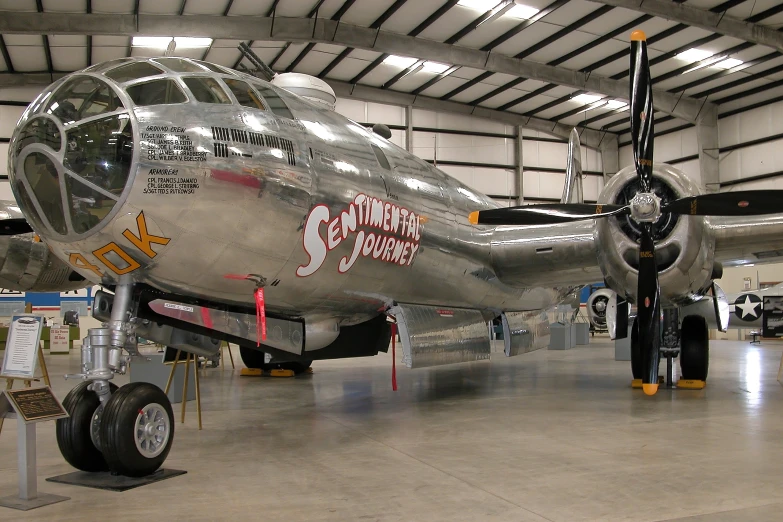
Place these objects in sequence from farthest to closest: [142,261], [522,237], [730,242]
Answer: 1. [522,237]
2. [730,242]
3. [142,261]

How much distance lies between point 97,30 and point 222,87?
16.2 metres

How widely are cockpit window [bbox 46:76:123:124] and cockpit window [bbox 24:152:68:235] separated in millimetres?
386

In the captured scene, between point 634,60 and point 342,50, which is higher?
point 342,50

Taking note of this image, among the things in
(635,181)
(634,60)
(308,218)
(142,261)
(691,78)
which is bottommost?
(142,261)

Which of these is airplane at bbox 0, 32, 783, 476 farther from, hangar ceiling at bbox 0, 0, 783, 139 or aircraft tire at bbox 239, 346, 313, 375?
hangar ceiling at bbox 0, 0, 783, 139

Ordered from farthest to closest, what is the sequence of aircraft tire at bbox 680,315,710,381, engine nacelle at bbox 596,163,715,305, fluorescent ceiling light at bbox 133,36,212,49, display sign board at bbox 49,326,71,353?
fluorescent ceiling light at bbox 133,36,212,49 → display sign board at bbox 49,326,71,353 → aircraft tire at bbox 680,315,710,381 → engine nacelle at bbox 596,163,715,305

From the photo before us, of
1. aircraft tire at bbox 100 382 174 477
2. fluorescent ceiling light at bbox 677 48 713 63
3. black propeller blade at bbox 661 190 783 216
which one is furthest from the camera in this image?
fluorescent ceiling light at bbox 677 48 713 63

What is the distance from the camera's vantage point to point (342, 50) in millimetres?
26266

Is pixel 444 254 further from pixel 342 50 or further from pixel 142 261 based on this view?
pixel 342 50

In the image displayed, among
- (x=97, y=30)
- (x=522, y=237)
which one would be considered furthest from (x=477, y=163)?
(x=522, y=237)

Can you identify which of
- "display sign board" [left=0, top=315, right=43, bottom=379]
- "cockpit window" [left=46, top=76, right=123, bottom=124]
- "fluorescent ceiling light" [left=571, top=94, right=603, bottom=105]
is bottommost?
"display sign board" [left=0, top=315, right=43, bottom=379]

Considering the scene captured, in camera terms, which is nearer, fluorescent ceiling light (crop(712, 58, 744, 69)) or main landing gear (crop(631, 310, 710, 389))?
main landing gear (crop(631, 310, 710, 389))

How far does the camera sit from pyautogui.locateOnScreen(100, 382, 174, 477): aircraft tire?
5324 mm

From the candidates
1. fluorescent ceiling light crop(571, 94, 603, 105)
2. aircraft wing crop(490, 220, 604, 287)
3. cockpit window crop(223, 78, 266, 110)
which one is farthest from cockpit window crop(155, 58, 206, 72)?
fluorescent ceiling light crop(571, 94, 603, 105)
